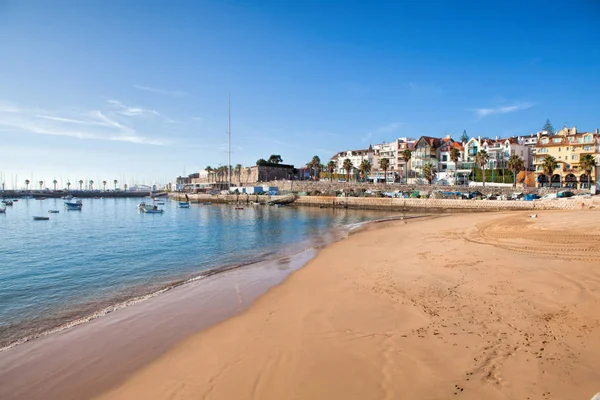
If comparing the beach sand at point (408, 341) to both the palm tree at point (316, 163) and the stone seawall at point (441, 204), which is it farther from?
the palm tree at point (316, 163)

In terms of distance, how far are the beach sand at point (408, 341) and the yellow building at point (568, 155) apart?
74.5 m

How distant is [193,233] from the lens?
116 ft

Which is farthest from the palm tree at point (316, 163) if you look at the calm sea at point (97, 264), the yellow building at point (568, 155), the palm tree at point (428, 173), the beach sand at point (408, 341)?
the beach sand at point (408, 341)

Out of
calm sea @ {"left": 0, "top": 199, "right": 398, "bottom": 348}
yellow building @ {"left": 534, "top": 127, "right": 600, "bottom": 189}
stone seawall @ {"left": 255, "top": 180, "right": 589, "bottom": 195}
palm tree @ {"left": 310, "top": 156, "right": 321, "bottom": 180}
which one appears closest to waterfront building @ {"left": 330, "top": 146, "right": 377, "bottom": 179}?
palm tree @ {"left": 310, "top": 156, "right": 321, "bottom": 180}

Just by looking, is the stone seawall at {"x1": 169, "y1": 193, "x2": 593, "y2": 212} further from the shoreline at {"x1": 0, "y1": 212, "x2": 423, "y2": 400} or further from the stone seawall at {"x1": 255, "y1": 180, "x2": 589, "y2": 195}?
the shoreline at {"x1": 0, "y1": 212, "x2": 423, "y2": 400}

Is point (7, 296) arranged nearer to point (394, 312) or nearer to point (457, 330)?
point (394, 312)

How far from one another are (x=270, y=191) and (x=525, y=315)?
331 feet

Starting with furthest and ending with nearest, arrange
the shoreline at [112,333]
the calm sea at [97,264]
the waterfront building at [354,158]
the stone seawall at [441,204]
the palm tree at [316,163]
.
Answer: the palm tree at [316,163] → the waterfront building at [354,158] → the stone seawall at [441,204] → the calm sea at [97,264] → the shoreline at [112,333]

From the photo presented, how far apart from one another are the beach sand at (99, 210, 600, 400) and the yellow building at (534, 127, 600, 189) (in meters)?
74.5

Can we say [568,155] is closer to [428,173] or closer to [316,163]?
[428,173]

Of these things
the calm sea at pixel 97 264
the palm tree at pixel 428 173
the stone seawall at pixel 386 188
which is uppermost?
the palm tree at pixel 428 173

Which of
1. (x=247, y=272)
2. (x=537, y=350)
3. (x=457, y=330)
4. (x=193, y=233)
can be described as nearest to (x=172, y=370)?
(x=457, y=330)

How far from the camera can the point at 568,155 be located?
7381 centimetres

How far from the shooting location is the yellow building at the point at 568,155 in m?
→ 71.2
